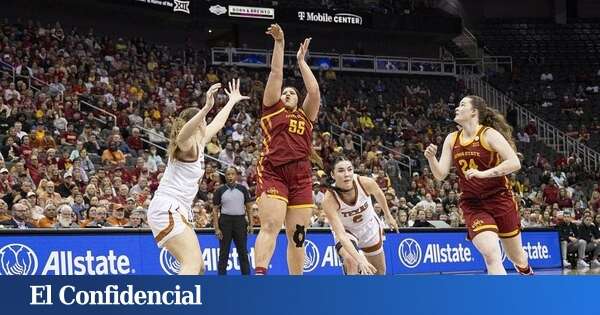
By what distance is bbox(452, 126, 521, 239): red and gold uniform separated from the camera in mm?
7812

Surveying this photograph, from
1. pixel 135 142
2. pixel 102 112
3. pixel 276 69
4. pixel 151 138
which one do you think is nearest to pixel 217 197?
pixel 276 69

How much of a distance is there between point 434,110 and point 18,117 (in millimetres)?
16510

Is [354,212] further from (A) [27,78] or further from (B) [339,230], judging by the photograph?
(A) [27,78]

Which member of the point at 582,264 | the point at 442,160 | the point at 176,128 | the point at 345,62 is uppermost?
the point at 345,62

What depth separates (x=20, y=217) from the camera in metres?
13.5

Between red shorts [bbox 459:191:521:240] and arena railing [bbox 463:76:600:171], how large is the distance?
23.9 m

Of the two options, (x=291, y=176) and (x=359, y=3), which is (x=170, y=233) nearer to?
(x=291, y=176)

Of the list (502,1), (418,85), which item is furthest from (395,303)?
(502,1)

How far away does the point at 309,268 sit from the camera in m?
15.2

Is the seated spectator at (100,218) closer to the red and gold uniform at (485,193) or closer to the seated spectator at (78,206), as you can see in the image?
the seated spectator at (78,206)

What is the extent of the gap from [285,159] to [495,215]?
1.95 meters

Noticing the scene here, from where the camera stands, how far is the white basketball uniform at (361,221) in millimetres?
8906

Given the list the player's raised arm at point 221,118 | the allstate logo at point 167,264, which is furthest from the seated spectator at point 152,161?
the player's raised arm at point 221,118

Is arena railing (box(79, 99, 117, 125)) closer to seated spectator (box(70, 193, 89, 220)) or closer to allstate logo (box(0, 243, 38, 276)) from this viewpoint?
seated spectator (box(70, 193, 89, 220))
